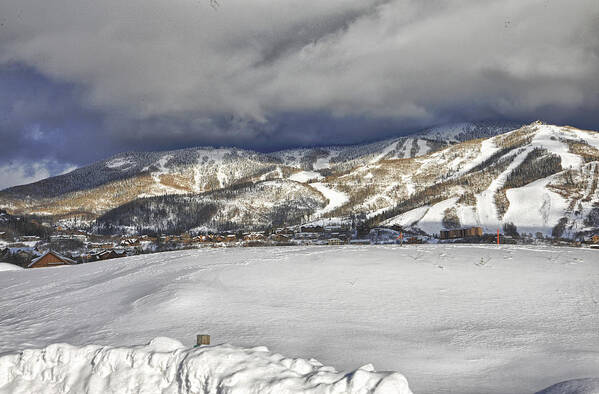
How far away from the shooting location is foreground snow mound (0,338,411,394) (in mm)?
5762

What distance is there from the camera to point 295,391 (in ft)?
18.7

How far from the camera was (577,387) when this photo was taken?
231 inches

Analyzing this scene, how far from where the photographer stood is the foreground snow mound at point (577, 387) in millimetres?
5607

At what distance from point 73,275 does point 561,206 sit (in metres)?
185

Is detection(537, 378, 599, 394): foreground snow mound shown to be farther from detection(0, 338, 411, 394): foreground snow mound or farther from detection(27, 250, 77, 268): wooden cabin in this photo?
detection(27, 250, 77, 268): wooden cabin

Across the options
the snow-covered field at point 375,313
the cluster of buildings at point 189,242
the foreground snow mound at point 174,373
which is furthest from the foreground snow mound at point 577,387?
the cluster of buildings at point 189,242

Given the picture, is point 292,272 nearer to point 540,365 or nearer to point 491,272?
point 491,272

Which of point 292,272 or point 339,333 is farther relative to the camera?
point 292,272

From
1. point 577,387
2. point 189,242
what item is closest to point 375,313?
point 577,387

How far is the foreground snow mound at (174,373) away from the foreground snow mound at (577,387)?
2.49 m

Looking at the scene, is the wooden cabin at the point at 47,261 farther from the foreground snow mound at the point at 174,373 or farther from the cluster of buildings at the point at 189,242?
the foreground snow mound at the point at 174,373

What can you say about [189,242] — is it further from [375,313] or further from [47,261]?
[375,313]

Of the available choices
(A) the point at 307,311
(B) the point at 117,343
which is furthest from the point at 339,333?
(B) the point at 117,343

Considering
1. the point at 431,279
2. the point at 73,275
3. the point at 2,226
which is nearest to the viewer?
the point at 431,279
